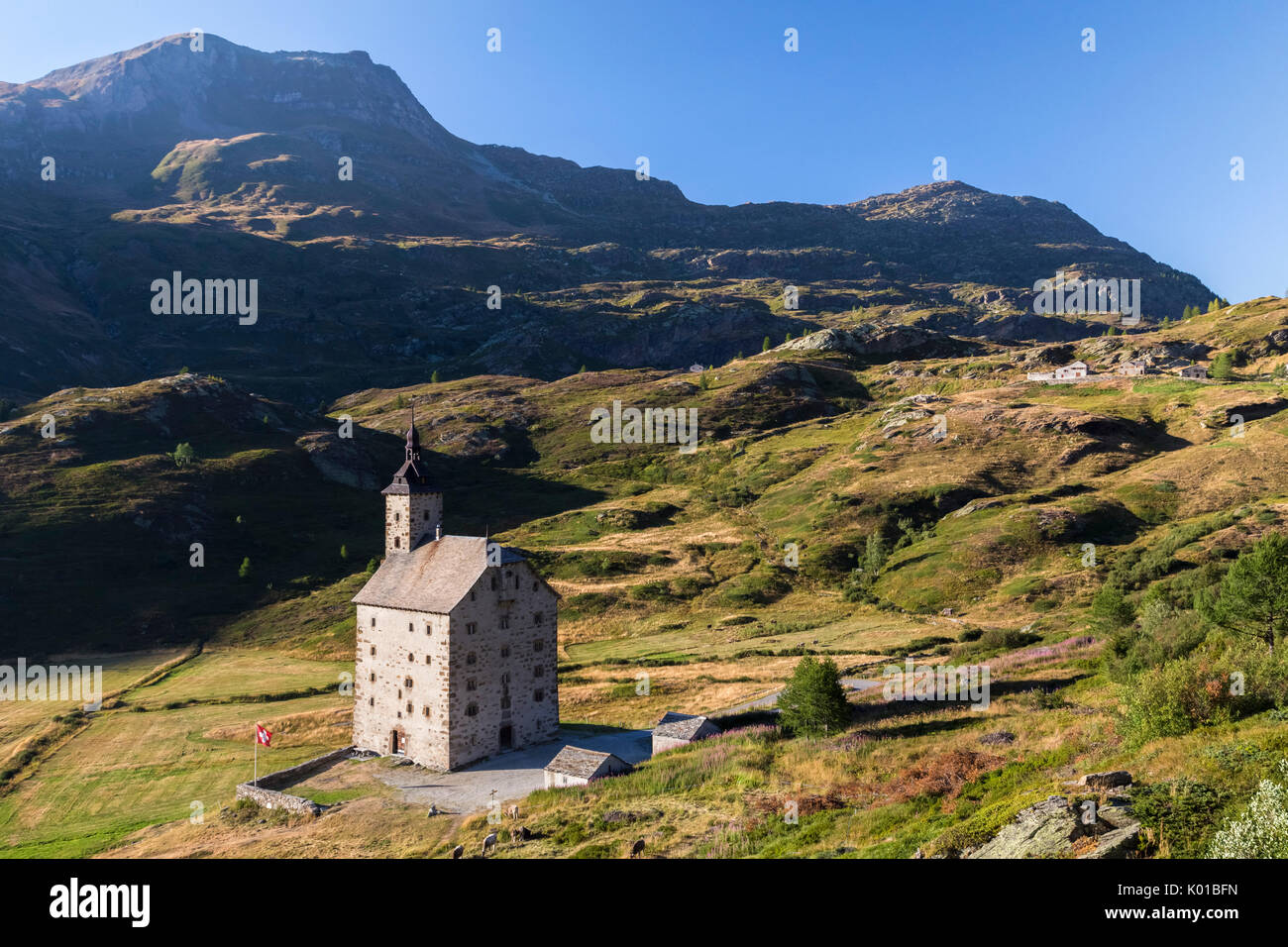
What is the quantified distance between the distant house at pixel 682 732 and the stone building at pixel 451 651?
12750 millimetres

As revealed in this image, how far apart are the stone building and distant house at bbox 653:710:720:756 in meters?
12.8

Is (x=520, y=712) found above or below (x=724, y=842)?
below

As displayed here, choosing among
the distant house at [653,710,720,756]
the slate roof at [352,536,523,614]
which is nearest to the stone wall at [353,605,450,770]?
the slate roof at [352,536,523,614]

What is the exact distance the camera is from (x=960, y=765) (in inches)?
1240

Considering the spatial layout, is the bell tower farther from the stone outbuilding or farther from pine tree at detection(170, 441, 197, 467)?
the stone outbuilding

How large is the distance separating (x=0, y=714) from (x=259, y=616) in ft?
118

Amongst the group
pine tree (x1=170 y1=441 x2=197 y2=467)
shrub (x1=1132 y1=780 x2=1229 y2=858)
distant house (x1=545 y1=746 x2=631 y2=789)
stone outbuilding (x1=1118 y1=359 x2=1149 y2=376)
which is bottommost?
distant house (x1=545 y1=746 x2=631 y2=789)

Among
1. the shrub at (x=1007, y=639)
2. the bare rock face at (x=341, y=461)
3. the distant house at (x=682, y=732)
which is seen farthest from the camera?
the bare rock face at (x=341, y=461)

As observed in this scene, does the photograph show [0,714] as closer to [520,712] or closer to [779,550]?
[520,712]

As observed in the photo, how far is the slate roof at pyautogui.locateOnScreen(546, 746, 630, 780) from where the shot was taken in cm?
4522

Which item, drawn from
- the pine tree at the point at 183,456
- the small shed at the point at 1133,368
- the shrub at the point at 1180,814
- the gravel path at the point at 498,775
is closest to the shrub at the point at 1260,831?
the shrub at the point at 1180,814

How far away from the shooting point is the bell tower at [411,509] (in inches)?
2467

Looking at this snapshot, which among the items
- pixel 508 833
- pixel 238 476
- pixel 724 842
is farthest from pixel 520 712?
pixel 238 476

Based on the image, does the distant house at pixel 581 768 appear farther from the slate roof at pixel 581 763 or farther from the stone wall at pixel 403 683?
the stone wall at pixel 403 683
